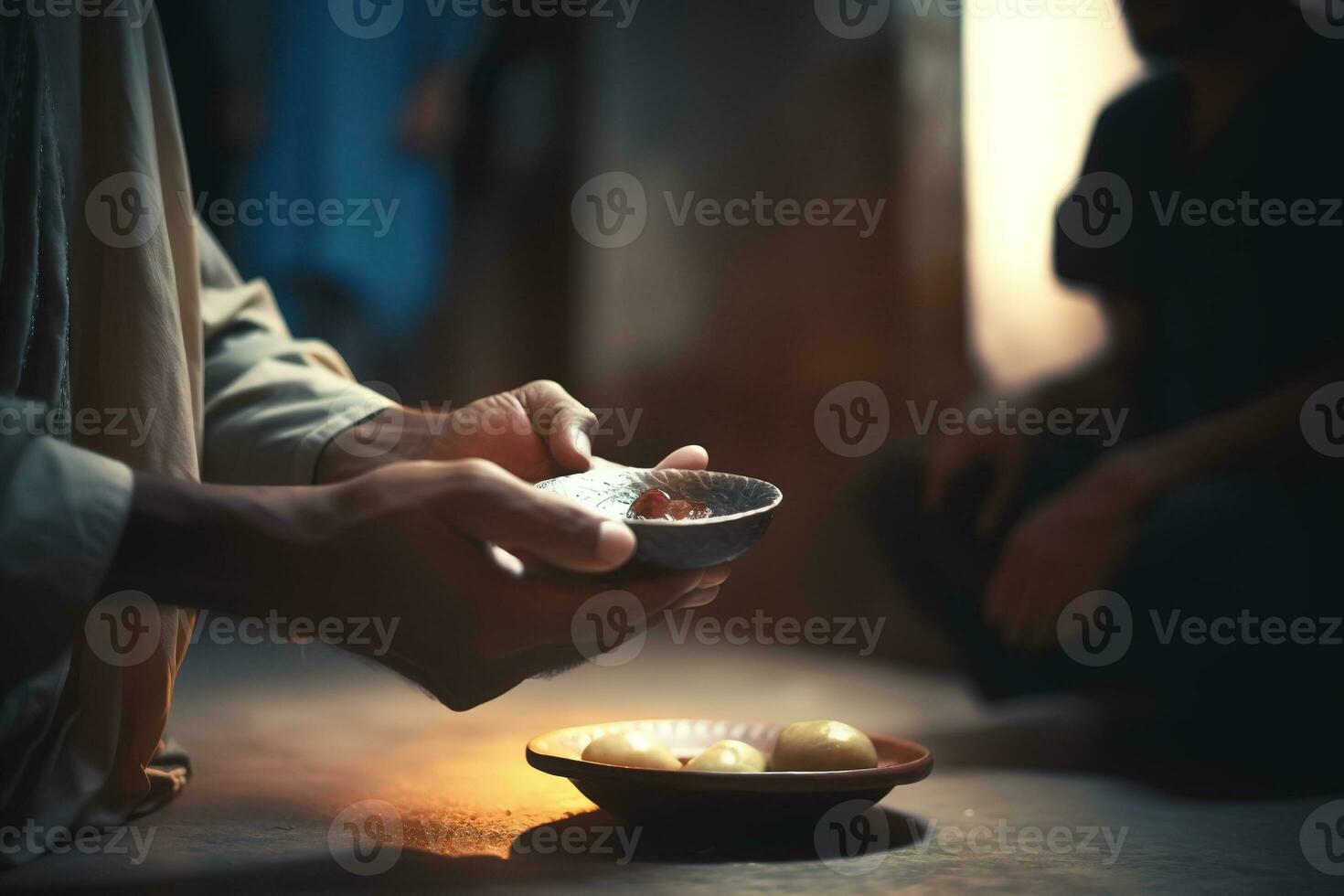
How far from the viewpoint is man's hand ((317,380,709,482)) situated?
1.07 meters

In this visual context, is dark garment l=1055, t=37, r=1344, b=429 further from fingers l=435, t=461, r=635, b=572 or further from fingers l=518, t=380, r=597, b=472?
fingers l=435, t=461, r=635, b=572

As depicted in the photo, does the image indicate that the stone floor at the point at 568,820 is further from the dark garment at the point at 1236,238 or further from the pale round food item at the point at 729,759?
the dark garment at the point at 1236,238

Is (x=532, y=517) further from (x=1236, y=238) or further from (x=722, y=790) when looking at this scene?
(x=1236, y=238)

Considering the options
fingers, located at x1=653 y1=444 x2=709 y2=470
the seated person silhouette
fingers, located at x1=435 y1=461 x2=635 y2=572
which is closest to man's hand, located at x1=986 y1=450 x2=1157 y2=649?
the seated person silhouette

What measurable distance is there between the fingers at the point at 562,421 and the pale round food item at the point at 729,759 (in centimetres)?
29

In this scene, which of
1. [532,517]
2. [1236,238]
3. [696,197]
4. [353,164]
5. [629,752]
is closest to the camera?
[532,517]

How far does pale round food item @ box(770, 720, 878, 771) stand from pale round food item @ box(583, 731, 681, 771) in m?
0.08

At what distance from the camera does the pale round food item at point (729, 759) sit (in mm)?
833

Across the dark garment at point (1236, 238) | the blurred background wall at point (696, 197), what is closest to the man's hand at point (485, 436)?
the dark garment at point (1236, 238)

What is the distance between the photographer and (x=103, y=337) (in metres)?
0.93

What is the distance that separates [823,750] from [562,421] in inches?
15.5

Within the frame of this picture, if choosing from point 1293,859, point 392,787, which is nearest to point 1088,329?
point 1293,859

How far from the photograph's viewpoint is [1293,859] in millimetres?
801

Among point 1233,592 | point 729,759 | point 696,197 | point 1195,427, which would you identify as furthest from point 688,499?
point 696,197
